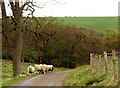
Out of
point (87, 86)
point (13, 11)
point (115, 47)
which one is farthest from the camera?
point (115, 47)

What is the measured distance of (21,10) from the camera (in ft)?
68.2

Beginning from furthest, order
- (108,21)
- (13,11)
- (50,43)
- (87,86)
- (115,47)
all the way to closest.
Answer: (108,21) → (115,47) → (50,43) → (13,11) → (87,86)

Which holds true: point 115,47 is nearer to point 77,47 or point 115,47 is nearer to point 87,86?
point 77,47

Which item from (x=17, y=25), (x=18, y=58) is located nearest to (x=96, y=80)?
(x=17, y=25)

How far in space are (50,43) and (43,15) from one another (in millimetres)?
35017

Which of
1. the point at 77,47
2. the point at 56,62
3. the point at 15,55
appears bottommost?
the point at 56,62

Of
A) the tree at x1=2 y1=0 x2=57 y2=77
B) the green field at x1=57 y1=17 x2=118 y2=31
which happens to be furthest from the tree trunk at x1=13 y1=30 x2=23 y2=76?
the green field at x1=57 y1=17 x2=118 y2=31

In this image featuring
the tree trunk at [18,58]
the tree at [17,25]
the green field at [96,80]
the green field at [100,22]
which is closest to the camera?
the green field at [96,80]

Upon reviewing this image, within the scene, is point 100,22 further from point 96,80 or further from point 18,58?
point 96,80

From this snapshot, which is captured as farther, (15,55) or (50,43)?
(50,43)

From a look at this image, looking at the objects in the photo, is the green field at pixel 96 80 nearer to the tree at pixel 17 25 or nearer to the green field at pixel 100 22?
the tree at pixel 17 25

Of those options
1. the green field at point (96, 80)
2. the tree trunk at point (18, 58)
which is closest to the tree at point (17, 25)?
the tree trunk at point (18, 58)

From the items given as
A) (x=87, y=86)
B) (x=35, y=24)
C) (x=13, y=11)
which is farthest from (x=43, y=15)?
(x=87, y=86)

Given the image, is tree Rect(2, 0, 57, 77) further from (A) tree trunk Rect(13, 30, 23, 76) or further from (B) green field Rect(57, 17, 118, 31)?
(B) green field Rect(57, 17, 118, 31)
